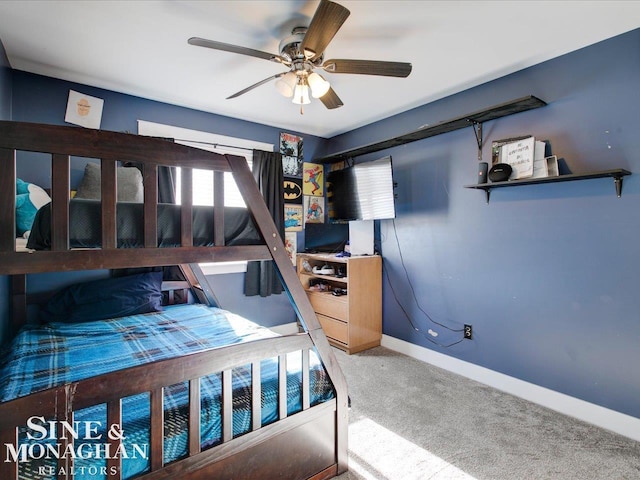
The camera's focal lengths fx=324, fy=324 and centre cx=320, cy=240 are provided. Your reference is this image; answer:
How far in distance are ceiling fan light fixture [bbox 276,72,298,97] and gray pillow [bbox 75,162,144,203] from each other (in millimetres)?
1349

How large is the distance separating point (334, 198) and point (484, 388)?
2.29 meters

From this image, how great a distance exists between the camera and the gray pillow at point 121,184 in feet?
8.01

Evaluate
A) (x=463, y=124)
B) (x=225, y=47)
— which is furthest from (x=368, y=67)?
(x=463, y=124)

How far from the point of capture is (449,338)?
286 centimetres

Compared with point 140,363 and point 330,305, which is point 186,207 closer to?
point 140,363

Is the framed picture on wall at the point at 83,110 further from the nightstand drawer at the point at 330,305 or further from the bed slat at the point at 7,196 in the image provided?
the nightstand drawer at the point at 330,305

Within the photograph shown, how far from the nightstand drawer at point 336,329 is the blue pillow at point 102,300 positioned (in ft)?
5.35

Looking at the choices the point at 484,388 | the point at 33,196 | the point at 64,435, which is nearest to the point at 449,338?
the point at 484,388

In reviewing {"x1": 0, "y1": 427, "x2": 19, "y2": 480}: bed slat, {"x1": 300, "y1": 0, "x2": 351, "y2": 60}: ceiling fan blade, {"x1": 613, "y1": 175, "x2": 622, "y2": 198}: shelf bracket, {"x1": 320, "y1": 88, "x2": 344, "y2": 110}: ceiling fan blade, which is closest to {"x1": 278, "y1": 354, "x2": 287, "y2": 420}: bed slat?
{"x1": 0, "y1": 427, "x2": 19, "y2": 480}: bed slat

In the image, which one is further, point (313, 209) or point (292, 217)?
point (313, 209)

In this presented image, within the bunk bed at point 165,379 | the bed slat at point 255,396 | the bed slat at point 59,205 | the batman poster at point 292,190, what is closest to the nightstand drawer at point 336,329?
the batman poster at point 292,190

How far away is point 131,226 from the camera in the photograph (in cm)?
115

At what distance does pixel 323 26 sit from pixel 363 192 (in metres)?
1.95

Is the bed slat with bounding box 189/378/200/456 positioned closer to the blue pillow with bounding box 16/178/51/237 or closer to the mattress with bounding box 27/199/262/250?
the mattress with bounding box 27/199/262/250
